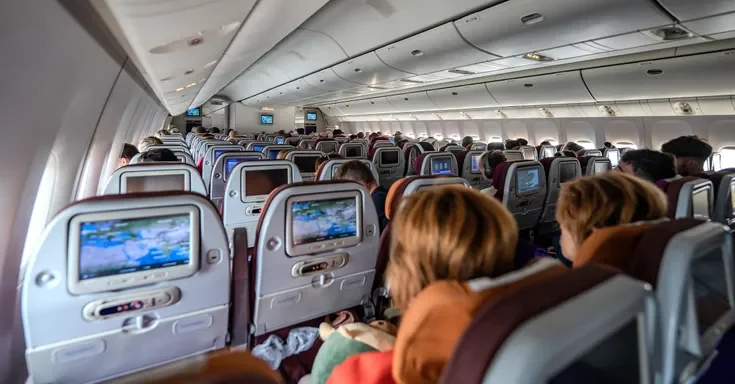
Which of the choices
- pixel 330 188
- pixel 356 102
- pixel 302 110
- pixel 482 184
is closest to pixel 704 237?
pixel 330 188

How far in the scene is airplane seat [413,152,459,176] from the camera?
6625mm

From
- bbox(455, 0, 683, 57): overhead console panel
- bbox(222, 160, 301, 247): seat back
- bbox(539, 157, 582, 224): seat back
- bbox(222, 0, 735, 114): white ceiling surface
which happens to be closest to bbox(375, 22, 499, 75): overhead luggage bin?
bbox(222, 0, 735, 114): white ceiling surface

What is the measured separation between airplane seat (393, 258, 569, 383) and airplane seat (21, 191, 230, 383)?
1363 millimetres

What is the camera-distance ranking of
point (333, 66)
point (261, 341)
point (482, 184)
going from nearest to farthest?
point (261, 341) → point (482, 184) → point (333, 66)

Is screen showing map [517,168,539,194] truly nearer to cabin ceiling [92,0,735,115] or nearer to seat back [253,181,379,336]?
cabin ceiling [92,0,735,115]

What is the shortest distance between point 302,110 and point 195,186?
25867 millimetres

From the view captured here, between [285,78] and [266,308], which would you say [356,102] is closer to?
[285,78]

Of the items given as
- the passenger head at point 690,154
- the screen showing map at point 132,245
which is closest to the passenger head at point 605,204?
the screen showing map at point 132,245

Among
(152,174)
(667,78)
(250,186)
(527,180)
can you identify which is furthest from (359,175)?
(667,78)

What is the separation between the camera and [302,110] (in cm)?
2864

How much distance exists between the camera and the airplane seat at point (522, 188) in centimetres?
473

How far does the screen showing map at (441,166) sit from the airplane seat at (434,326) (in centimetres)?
595

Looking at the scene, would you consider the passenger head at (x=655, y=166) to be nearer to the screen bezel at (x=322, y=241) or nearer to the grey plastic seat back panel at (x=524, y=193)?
the grey plastic seat back panel at (x=524, y=193)

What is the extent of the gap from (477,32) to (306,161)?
10.4 ft
